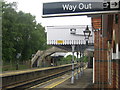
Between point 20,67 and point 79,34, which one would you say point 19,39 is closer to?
point 20,67

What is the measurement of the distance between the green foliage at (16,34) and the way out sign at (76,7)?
70.4 feet

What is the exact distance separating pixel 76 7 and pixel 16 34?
24.3 metres

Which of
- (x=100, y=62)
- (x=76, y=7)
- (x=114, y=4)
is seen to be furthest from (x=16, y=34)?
(x=114, y=4)

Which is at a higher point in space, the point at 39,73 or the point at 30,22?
the point at 30,22

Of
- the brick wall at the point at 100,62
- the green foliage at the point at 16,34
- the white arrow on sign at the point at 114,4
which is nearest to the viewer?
the white arrow on sign at the point at 114,4

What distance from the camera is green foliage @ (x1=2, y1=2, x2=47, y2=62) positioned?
24766 millimetres

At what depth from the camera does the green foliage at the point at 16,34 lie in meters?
24.8

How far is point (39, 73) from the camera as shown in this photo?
2677 cm

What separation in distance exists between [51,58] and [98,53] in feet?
129

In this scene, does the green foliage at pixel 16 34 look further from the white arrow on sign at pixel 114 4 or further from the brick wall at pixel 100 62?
the white arrow on sign at pixel 114 4

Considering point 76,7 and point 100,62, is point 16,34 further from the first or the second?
point 76,7

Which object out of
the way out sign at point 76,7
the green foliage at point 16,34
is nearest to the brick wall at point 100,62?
the way out sign at point 76,7

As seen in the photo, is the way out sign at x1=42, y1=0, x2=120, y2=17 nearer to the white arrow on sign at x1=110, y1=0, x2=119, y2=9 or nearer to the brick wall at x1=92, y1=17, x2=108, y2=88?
the white arrow on sign at x1=110, y1=0, x2=119, y2=9

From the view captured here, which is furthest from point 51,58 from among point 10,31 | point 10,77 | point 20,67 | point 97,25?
point 97,25
